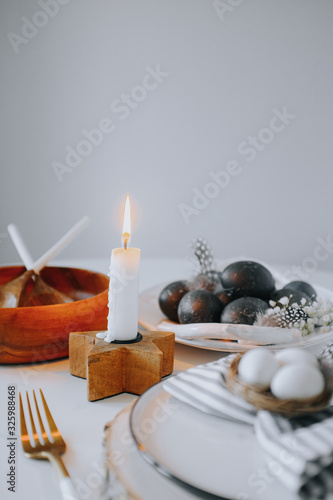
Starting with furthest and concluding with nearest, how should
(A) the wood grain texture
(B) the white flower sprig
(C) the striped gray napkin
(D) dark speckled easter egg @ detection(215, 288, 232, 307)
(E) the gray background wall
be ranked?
(E) the gray background wall → (D) dark speckled easter egg @ detection(215, 288, 232, 307) → (B) the white flower sprig → (A) the wood grain texture → (C) the striped gray napkin

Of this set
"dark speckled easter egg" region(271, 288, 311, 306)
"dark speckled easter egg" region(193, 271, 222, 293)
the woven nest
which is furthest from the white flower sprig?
the woven nest

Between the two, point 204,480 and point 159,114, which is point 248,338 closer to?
point 204,480

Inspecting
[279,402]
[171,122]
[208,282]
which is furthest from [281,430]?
[171,122]

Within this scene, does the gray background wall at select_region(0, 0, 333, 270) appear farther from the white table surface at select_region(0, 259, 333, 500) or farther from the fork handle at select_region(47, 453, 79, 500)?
the fork handle at select_region(47, 453, 79, 500)

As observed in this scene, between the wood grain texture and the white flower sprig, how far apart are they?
19 cm

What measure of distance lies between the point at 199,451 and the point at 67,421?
0.63 ft

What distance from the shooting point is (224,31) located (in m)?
2.43

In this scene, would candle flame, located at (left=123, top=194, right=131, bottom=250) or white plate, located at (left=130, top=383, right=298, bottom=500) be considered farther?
candle flame, located at (left=123, top=194, right=131, bottom=250)

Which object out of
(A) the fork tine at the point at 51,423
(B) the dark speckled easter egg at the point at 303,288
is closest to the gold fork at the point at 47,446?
(A) the fork tine at the point at 51,423

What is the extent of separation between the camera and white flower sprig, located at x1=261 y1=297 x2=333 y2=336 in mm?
735

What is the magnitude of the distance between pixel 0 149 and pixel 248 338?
6.64 ft

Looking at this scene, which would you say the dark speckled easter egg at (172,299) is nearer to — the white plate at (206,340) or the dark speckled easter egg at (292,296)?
the white plate at (206,340)

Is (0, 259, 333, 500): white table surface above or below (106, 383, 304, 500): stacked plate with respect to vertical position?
below

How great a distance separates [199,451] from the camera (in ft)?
1.41
